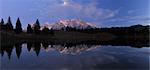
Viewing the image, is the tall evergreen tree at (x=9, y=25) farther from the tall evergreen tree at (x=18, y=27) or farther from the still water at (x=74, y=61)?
the still water at (x=74, y=61)

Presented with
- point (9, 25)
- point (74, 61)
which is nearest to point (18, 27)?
point (9, 25)

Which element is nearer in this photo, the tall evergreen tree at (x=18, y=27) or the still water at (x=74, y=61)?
the still water at (x=74, y=61)

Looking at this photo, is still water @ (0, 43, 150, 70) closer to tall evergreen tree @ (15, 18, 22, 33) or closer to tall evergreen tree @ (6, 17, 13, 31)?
tall evergreen tree @ (6, 17, 13, 31)

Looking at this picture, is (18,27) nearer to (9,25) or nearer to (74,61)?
(9,25)

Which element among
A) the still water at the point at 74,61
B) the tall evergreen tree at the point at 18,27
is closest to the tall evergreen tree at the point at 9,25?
the tall evergreen tree at the point at 18,27

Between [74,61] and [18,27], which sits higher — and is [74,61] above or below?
below

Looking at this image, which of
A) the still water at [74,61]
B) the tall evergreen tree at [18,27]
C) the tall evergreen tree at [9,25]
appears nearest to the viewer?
the still water at [74,61]

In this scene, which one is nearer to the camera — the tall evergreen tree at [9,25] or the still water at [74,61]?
the still water at [74,61]

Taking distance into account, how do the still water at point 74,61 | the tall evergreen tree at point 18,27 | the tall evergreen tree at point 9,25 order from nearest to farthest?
the still water at point 74,61 → the tall evergreen tree at point 9,25 → the tall evergreen tree at point 18,27

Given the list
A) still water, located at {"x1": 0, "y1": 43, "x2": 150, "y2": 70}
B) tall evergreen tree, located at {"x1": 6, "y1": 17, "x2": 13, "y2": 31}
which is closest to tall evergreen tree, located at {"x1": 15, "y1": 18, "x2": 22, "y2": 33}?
tall evergreen tree, located at {"x1": 6, "y1": 17, "x2": 13, "y2": 31}

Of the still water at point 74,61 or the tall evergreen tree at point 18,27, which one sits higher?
the tall evergreen tree at point 18,27

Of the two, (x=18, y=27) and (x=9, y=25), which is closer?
(x=9, y=25)

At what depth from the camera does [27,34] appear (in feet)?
629

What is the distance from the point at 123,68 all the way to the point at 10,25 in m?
156
